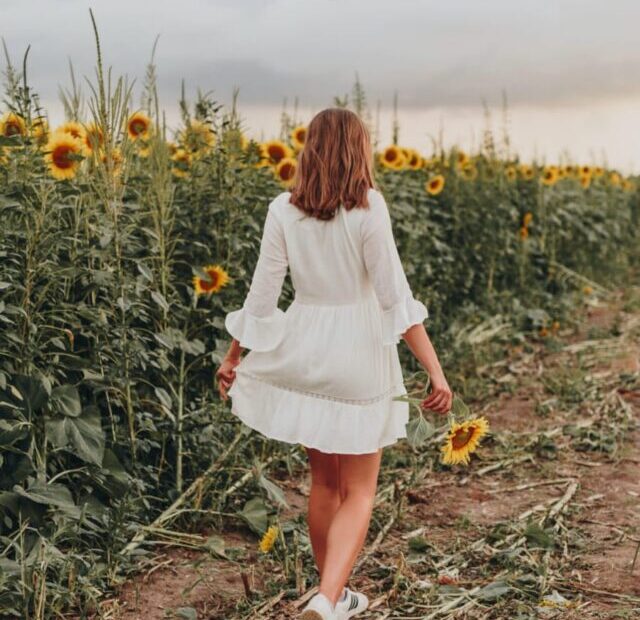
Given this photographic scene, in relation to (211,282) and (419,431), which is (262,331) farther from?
(211,282)

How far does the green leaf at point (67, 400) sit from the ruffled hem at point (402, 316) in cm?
111

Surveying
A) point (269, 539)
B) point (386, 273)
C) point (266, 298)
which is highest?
point (386, 273)

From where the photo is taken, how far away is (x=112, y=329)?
375 centimetres

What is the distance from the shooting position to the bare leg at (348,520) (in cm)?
322

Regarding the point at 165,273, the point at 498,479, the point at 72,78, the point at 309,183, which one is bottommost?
the point at 498,479

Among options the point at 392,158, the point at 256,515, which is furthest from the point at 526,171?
the point at 256,515

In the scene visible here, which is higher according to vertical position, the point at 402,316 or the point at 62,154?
the point at 62,154

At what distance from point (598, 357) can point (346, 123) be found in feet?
15.7

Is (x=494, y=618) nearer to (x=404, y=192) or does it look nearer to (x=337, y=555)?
(x=337, y=555)

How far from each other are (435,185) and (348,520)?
4.64 metres

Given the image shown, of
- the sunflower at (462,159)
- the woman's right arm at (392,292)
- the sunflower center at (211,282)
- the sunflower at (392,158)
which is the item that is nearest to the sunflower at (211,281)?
the sunflower center at (211,282)

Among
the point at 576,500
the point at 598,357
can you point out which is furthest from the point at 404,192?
the point at 576,500

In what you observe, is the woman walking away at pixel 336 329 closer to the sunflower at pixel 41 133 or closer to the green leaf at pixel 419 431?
the green leaf at pixel 419 431

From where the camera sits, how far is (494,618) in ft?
11.4
